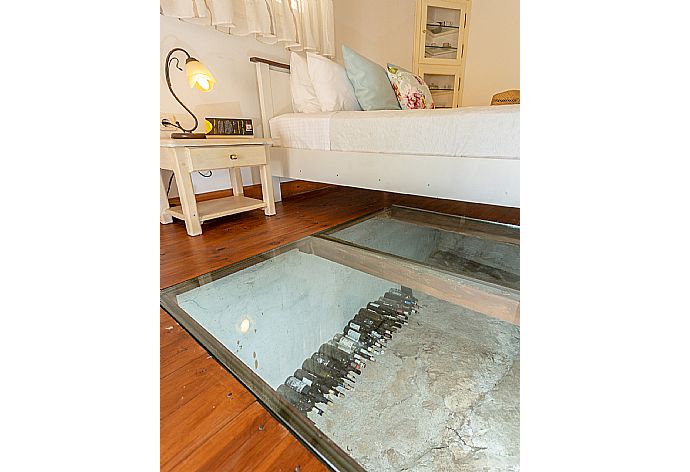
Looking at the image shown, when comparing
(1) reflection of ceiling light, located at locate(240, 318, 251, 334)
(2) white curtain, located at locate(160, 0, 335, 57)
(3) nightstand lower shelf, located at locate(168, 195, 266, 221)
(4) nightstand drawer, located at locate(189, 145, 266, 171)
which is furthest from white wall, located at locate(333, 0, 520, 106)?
(1) reflection of ceiling light, located at locate(240, 318, 251, 334)

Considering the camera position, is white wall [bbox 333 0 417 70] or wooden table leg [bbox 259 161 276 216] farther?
white wall [bbox 333 0 417 70]

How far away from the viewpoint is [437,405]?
2.06 ft

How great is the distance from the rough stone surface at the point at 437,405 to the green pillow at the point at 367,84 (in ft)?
4.76

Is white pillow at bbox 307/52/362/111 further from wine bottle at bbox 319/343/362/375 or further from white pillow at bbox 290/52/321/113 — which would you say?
wine bottle at bbox 319/343/362/375

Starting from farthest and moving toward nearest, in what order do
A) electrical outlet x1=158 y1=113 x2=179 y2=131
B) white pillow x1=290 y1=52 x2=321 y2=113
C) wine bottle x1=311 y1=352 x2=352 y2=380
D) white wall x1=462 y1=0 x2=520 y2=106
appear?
white wall x1=462 y1=0 x2=520 y2=106
white pillow x1=290 y1=52 x2=321 y2=113
electrical outlet x1=158 y1=113 x2=179 y2=131
wine bottle x1=311 y1=352 x2=352 y2=380

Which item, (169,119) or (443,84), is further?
(443,84)

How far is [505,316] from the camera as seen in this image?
3.01 ft

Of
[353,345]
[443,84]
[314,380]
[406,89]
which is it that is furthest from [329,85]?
[443,84]

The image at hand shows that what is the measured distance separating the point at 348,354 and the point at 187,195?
110cm

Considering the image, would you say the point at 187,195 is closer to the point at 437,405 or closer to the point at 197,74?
the point at 197,74

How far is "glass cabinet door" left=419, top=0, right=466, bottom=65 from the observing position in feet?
11.0

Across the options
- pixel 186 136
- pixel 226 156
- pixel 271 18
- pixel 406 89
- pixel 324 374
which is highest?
pixel 271 18
